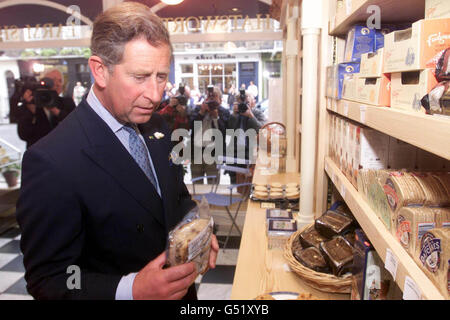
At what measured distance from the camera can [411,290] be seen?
0.78m

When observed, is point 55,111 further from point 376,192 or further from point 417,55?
point 417,55

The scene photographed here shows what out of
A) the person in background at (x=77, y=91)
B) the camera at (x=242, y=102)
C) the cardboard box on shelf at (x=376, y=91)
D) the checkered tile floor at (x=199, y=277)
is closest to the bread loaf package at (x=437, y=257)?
the cardboard box on shelf at (x=376, y=91)

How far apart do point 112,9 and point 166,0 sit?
8.91 feet

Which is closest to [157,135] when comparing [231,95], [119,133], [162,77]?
[119,133]

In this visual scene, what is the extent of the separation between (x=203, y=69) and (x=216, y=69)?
0.60ft

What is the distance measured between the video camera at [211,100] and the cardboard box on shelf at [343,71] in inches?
141

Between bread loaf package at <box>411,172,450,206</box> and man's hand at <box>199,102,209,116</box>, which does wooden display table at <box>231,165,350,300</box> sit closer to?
bread loaf package at <box>411,172,450,206</box>

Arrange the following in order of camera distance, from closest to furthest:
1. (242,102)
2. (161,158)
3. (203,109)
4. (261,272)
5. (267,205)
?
(161,158) < (261,272) < (267,205) < (242,102) < (203,109)

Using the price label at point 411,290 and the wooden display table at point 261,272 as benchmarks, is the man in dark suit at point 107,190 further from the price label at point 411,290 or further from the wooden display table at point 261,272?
the price label at point 411,290

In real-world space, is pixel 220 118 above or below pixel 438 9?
below

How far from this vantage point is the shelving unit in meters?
0.71
